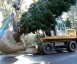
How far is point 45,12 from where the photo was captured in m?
9.14

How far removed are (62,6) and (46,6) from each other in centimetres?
59

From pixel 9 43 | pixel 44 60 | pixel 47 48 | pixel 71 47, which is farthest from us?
pixel 71 47

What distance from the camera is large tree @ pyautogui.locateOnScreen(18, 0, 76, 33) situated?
28.3ft

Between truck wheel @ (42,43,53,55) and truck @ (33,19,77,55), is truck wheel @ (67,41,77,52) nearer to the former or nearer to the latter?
truck @ (33,19,77,55)

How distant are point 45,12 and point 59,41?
12.1m

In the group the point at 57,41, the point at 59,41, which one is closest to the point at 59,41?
the point at 59,41

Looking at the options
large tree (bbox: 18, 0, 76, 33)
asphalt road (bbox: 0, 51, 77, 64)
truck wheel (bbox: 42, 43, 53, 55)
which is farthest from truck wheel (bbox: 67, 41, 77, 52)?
large tree (bbox: 18, 0, 76, 33)

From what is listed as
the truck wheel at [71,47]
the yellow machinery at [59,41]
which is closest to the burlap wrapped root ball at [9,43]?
the yellow machinery at [59,41]

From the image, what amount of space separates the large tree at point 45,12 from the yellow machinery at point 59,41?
962cm

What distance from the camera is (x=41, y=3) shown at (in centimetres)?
909

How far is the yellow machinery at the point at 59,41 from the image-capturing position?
1965 cm

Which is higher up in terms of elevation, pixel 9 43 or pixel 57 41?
pixel 9 43

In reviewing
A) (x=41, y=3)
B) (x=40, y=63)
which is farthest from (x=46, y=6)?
(x=40, y=63)

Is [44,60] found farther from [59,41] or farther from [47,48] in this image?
[59,41]
